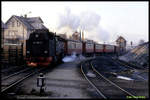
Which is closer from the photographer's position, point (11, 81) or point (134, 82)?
point (11, 81)

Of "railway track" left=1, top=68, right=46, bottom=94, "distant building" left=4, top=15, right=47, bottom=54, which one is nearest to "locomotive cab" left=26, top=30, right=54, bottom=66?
"railway track" left=1, top=68, right=46, bottom=94

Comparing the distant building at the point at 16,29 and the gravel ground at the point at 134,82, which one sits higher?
the distant building at the point at 16,29

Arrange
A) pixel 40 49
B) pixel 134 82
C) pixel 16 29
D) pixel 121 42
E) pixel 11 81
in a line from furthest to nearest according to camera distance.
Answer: pixel 121 42 < pixel 16 29 < pixel 40 49 < pixel 134 82 < pixel 11 81

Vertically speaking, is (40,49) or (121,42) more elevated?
(121,42)

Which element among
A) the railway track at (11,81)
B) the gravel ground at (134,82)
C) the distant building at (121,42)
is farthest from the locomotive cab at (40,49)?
the distant building at (121,42)

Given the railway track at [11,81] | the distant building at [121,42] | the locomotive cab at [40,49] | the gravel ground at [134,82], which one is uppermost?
the distant building at [121,42]

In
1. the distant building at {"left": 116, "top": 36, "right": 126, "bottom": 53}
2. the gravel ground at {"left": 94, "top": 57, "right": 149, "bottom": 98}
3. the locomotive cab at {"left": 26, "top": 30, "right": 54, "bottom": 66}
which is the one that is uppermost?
the distant building at {"left": 116, "top": 36, "right": 126, "bottom": 53}

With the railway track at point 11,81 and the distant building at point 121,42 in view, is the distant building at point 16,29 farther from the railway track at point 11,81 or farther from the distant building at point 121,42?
the distant building at point 121,42

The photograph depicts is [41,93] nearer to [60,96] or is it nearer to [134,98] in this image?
[60,96]

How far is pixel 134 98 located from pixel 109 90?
1689mm

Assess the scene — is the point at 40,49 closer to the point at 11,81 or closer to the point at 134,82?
the point at 11,81

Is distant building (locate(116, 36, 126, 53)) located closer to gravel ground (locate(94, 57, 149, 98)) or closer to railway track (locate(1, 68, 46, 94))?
gravel ground (locate(94, 57, 149, 98))

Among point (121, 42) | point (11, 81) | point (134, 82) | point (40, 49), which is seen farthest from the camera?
point (121, 42)

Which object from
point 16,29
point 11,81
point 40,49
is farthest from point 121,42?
point 11,81
